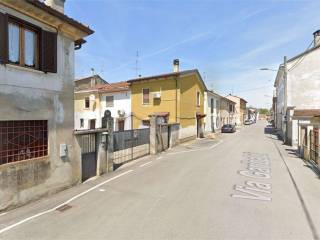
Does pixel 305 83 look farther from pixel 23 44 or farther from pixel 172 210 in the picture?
pixel 23 44

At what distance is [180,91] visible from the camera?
24.0m

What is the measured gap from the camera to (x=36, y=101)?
784 cm

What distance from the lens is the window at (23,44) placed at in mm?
7172

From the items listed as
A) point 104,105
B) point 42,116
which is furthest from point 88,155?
point 104,105

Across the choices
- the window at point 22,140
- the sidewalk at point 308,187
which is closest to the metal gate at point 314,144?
the sidewalk at point 308,187

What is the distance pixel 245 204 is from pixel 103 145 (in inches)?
254

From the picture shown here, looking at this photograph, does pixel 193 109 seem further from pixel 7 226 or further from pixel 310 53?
pixel 7 226

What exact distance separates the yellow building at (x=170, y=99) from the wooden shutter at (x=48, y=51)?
14.7m

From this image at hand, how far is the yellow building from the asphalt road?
13240 millimetres

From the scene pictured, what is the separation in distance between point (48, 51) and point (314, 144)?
43.5 ft

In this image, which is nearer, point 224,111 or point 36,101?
point 36,101

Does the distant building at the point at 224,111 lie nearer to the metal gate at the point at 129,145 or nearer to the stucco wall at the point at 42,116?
the metal gate at the point at 129,145

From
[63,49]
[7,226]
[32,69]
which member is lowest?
[7,226]

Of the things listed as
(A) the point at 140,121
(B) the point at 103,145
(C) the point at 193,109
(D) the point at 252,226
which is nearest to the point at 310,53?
(C) the point at 193,109
